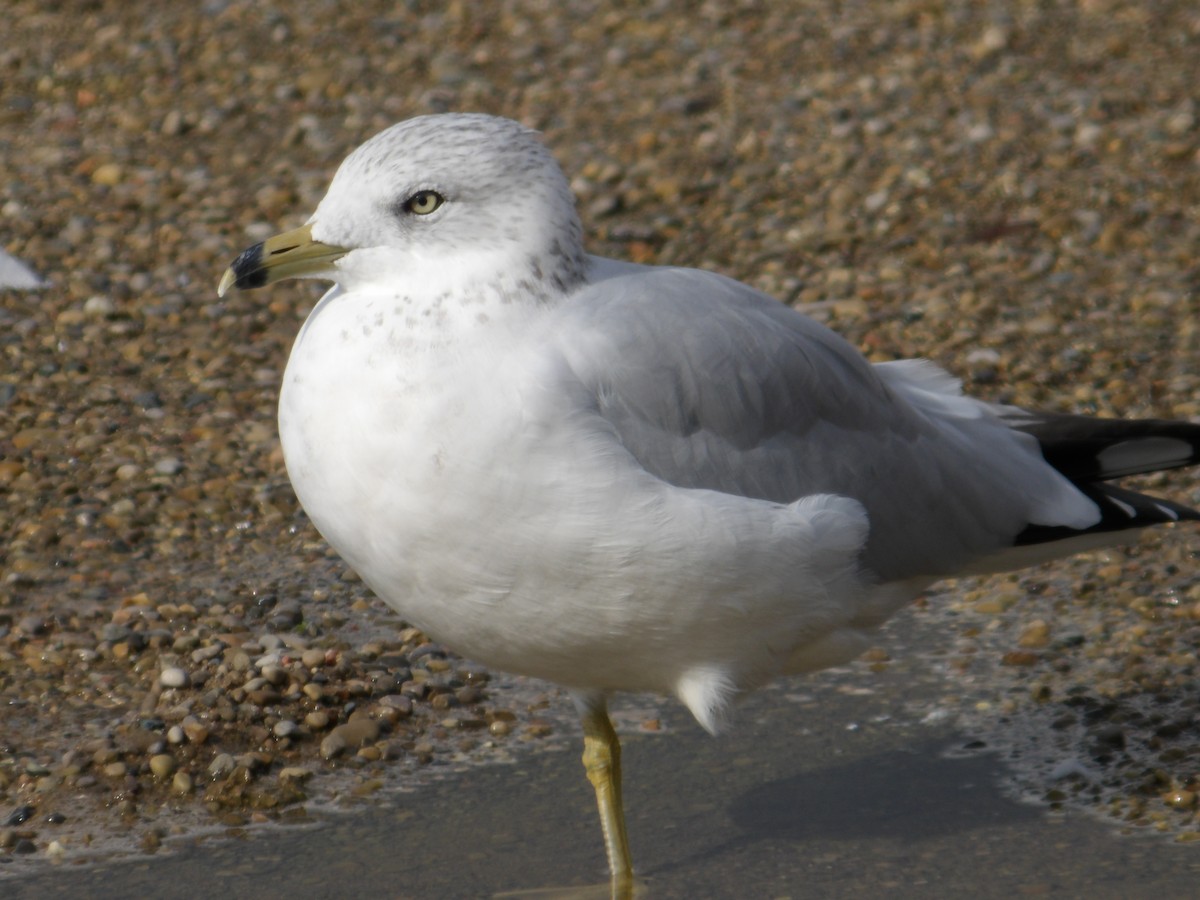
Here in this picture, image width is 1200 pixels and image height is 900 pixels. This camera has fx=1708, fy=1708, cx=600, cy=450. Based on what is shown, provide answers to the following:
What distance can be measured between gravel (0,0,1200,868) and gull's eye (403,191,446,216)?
176 centimetres

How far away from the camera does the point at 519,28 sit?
9.81 m

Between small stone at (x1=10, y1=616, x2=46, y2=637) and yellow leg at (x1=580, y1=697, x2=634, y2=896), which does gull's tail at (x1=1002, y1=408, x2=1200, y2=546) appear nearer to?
yellow leg at (x1=580, y1=697, x2=634, y2=896)

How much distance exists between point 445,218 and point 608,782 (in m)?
1.56

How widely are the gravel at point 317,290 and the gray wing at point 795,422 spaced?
2.75 feet

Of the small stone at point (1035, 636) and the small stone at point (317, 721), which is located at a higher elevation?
the small stone at point (317, 721)

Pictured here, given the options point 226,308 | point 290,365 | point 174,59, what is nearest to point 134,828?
point 290,365

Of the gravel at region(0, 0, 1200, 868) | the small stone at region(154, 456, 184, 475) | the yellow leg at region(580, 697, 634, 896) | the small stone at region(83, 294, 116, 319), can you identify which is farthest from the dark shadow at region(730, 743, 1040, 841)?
the small stone at region(83, 294, 116, 319)

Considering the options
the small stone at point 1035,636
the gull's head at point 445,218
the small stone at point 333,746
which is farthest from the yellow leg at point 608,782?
the small stone at point 1035,636

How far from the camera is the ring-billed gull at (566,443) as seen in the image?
366cm

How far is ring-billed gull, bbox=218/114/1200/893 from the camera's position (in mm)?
3664

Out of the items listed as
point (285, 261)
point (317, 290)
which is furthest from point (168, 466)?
point (285, 261)

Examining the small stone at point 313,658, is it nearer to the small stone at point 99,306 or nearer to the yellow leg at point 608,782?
the yellow leg at point 608,782

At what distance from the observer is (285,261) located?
397cm

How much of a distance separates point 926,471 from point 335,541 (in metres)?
1.57
